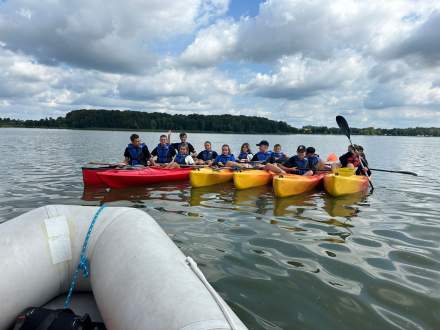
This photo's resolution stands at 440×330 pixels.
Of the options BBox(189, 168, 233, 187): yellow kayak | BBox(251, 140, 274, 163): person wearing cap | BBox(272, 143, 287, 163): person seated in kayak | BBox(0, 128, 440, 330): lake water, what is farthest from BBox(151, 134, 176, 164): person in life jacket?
BBox(272, 143, 287, 163): person seated in kayak

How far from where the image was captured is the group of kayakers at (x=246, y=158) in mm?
9875

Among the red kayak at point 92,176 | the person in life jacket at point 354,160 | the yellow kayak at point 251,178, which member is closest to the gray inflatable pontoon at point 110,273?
the red kayak at point 92,176

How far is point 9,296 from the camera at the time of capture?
2.26 metres

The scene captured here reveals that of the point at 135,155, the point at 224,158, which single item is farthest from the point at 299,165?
the point at 135,155

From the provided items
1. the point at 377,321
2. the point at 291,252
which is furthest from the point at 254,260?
the point at 377,321

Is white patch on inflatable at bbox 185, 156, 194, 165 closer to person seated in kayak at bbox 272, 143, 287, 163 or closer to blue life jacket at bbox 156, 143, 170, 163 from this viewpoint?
blue life jacket at bbox 156, 143, 170, 163

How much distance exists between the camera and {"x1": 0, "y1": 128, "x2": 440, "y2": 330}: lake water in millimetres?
3145

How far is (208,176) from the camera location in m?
9.23

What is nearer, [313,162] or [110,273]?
[110,273]

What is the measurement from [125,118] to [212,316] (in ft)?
268

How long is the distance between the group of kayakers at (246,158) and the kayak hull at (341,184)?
0.94 m

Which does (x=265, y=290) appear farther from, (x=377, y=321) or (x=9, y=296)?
(x=9, y=296)

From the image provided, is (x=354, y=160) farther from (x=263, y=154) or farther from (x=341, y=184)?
(x=263, y=154)

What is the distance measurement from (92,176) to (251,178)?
4.28m
